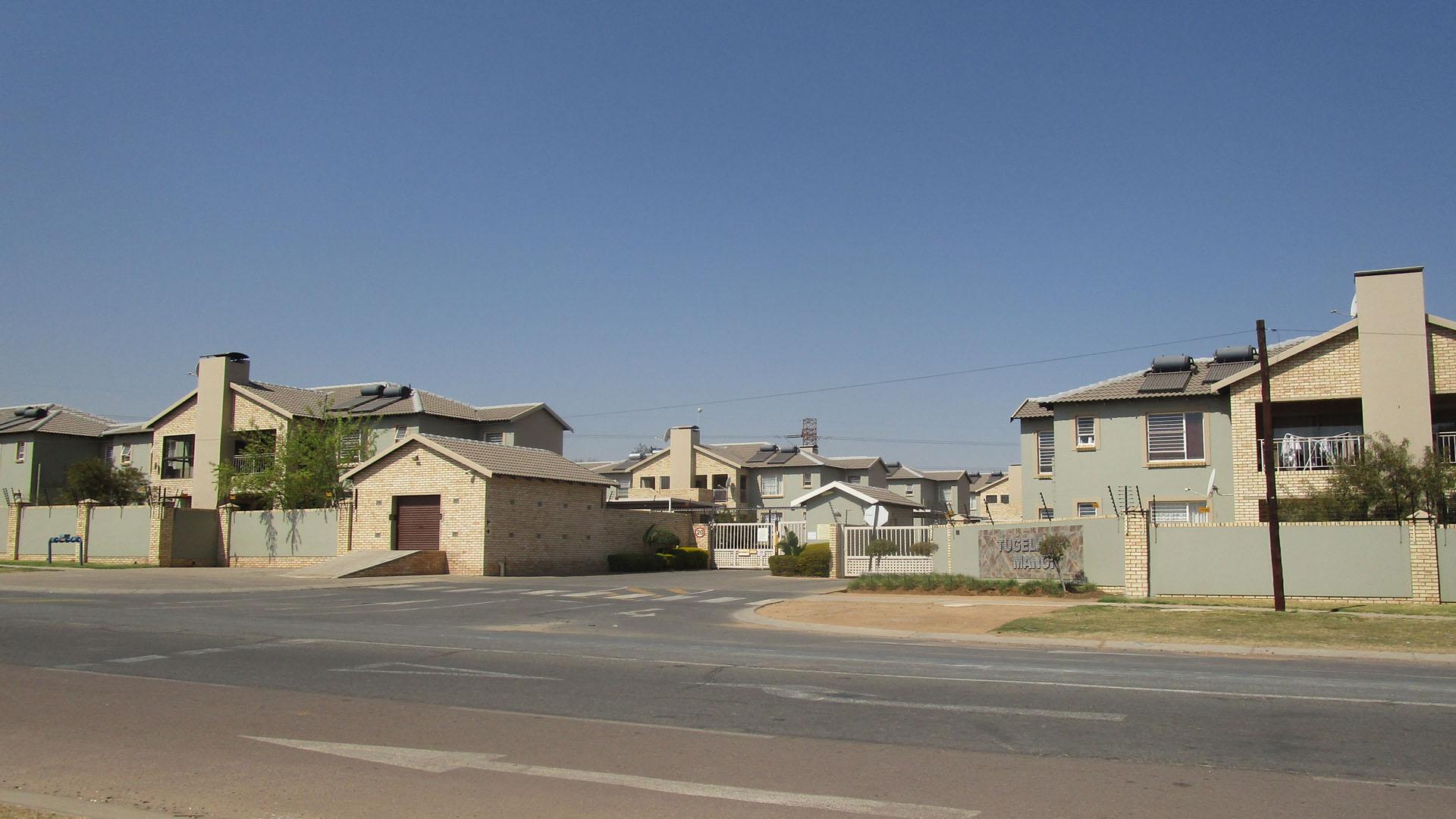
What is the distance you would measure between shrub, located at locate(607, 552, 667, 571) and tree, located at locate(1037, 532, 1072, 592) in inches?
793

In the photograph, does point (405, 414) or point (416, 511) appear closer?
point (416, 511)

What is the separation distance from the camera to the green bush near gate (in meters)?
26.8

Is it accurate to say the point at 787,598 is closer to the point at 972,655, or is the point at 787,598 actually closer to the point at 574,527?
the point at 972,655

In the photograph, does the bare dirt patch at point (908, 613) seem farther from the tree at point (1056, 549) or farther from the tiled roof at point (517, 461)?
the tiled roof at point (517, 461)

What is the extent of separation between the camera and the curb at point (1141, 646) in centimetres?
1570

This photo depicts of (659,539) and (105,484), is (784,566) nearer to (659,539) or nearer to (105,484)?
(659,539)

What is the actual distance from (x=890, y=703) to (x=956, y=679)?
80.9 inches

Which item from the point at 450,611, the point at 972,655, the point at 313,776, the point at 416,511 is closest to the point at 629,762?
the point at 313,776

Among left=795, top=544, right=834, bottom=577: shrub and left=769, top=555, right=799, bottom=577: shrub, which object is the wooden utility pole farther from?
left=769, top=555, right=799, bottom=577: shrub

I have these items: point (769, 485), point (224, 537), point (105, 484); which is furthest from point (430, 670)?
point (769, 485)

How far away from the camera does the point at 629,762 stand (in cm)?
816

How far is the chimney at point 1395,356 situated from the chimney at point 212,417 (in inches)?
1774

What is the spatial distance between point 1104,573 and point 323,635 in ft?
61.5

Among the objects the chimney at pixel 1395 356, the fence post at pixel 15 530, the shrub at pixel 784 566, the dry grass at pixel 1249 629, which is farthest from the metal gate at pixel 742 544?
the fence post at pixel 15 530
